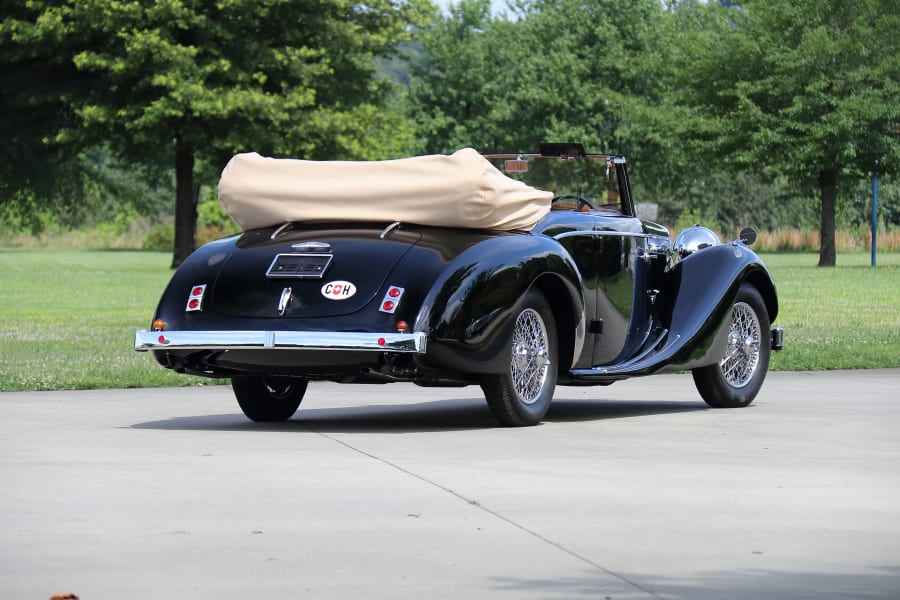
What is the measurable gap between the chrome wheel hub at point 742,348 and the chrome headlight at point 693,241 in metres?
0.54

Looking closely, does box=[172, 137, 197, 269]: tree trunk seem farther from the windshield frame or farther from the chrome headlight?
the windshield frame

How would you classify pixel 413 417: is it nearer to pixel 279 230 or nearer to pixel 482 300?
pixel 279 230

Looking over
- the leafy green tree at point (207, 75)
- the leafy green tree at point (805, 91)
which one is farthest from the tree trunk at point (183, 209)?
the leafy green tree at point (805, 91)

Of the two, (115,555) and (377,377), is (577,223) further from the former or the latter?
(115,555)

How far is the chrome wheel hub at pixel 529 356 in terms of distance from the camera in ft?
36.0

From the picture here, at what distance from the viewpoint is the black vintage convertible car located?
1043 cm

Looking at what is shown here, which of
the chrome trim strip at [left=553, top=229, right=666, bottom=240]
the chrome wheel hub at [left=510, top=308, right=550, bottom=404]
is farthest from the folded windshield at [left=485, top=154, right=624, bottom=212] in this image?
the chrome wheel hub at [left=510, top=308, right=550, bottom=404]

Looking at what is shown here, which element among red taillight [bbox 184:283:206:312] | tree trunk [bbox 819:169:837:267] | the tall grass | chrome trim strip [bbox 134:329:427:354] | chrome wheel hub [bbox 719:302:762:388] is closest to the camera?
chrome trim strip [bbox 134:329:427:354]

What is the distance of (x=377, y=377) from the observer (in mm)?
10703

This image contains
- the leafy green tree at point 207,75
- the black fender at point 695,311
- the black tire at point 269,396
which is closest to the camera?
the black tire at point 269,396

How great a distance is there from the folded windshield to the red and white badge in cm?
257

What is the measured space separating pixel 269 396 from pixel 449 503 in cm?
428

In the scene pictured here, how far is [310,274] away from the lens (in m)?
10.6

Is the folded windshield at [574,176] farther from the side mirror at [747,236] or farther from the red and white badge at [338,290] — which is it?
the red and white badge at [338,290]
